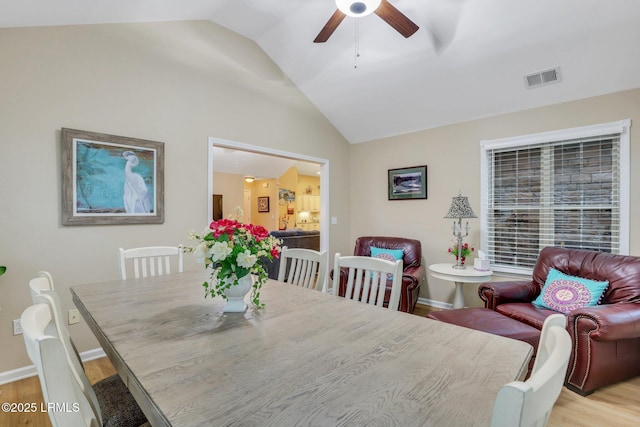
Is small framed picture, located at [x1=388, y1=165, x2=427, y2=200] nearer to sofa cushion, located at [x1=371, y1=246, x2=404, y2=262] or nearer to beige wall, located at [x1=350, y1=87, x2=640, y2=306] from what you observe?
beige wall, located at [x1=350, y1=87, x2=640, y2=306]

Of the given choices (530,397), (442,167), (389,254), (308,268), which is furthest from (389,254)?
(530,397)

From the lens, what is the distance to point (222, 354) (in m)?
1.01

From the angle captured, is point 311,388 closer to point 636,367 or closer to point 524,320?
point 524,320

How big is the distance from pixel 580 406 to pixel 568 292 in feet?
2.96

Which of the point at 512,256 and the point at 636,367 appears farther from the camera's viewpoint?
the point at 512,256

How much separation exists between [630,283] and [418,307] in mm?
2203

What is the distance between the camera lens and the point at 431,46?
10.3 feet

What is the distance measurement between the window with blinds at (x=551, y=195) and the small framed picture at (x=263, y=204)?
6927 mm

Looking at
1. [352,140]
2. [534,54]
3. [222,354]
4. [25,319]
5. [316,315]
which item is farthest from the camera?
[352,140]

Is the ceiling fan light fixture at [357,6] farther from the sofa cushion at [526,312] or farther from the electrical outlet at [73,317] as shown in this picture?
→ the electrical outlet at [73,317]

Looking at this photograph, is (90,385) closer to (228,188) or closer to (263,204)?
(228,188)

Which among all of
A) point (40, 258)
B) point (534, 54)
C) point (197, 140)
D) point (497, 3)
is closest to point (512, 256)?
point (534, 54)

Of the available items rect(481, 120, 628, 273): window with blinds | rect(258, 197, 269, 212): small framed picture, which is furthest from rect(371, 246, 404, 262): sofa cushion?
rect(258, 197, 269, 212): small framed picture

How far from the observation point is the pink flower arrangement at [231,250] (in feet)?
4.31
